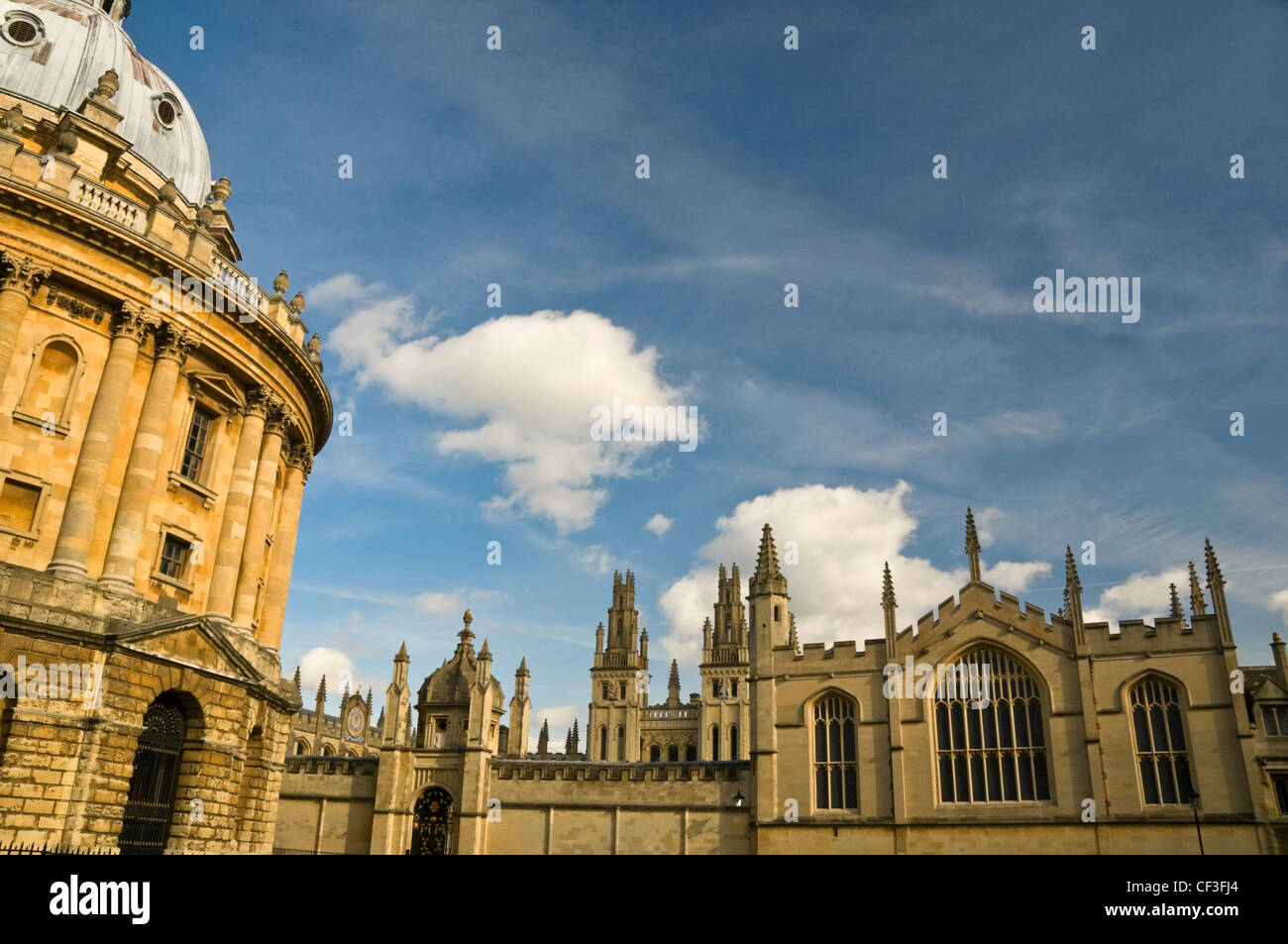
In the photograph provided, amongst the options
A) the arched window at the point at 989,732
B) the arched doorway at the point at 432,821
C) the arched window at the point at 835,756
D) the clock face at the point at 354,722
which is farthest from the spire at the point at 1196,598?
the clock face at the point at 354,722

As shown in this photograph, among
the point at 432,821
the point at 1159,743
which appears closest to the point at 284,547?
the point at 432,821

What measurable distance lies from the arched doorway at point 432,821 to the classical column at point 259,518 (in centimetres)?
1316

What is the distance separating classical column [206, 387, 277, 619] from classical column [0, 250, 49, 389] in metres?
6.08

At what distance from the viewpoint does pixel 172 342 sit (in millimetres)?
22547

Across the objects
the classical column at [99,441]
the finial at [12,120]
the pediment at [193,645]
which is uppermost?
the finial at [12,120]

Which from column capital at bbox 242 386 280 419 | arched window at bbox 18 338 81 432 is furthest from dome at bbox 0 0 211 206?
arched window at bbox 18 338 81 432

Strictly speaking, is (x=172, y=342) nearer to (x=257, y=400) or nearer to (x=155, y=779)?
(x=257, y=400)

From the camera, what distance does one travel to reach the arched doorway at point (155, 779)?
64.3 feet

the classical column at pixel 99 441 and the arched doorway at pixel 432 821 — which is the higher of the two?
the classical column at pixel 99 441

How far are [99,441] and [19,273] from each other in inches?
163

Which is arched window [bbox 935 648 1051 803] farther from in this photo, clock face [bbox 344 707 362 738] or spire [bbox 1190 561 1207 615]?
clock face [bbox 344 707 362 738]

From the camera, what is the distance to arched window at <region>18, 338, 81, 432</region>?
67.4ft

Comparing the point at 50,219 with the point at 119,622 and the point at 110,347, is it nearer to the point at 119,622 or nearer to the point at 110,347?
the point at 110,347

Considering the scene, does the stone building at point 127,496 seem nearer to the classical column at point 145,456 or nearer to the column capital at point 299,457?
the classical column at point 145,456
